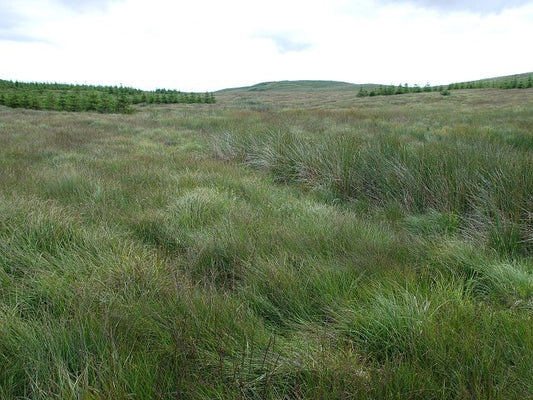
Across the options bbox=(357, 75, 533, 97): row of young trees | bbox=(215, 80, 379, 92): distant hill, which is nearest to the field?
bbox=(357, 75, 533, 97): row of young trees

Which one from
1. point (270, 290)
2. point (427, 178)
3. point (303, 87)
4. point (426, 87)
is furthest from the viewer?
point (303, 87)

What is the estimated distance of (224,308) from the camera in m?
1.96

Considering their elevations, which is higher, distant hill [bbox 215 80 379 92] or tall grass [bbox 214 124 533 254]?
distant hill [bbox 215 80 379 92]

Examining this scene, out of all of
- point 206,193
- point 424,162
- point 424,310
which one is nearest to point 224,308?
point 424,310

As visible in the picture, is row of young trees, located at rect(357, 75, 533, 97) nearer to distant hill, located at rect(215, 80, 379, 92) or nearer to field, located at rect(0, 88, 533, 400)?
field, located at rect(0, 88, 533, 400)

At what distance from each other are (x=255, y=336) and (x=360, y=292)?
0.74 meters

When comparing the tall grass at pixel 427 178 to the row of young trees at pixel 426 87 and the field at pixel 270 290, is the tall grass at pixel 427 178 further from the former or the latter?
the row of young trees at pixel 426 87

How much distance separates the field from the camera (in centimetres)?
149

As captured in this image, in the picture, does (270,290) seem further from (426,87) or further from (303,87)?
(303,87)

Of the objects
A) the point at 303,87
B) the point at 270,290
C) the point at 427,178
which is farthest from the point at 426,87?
the point at 303,87

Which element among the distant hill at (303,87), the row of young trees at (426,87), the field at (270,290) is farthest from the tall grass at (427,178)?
the distant hill at (303,87)

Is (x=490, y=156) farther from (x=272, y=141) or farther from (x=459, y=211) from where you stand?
(x=272, y=141)

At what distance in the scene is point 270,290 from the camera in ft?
7.54

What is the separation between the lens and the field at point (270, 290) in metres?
1.49
